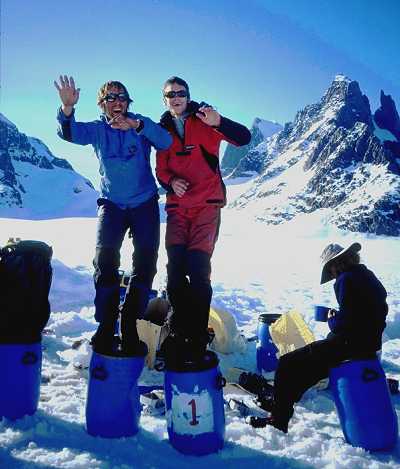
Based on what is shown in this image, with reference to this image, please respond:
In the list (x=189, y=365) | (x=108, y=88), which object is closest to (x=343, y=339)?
(x=189, y=365)

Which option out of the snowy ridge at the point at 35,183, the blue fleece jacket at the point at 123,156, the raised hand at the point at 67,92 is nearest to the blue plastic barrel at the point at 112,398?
the blue fleece jacket at the point at 123,156

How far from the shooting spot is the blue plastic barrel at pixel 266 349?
5.34 meters

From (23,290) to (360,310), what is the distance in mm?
2870

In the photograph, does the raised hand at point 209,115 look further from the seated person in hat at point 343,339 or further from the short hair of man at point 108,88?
the seated person in hat at point 343,339

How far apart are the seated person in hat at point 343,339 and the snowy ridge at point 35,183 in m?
129

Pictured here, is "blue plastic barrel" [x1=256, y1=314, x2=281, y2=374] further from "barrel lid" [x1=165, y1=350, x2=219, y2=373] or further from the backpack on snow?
the backpack on snow

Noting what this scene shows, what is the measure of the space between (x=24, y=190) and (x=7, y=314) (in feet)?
574

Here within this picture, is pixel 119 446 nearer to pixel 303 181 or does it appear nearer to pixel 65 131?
pixel 65 131

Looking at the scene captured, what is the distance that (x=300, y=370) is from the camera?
11.8ft

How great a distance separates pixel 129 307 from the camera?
3631 mm

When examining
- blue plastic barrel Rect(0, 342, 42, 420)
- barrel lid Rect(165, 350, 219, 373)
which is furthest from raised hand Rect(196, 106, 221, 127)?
blue plastic barrel Rect(0, 342, 42, 420)

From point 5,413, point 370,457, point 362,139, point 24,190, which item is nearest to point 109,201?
point 5,413

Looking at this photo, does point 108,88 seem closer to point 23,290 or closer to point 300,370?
point 23,290

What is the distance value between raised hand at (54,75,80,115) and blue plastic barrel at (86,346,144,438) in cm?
218
